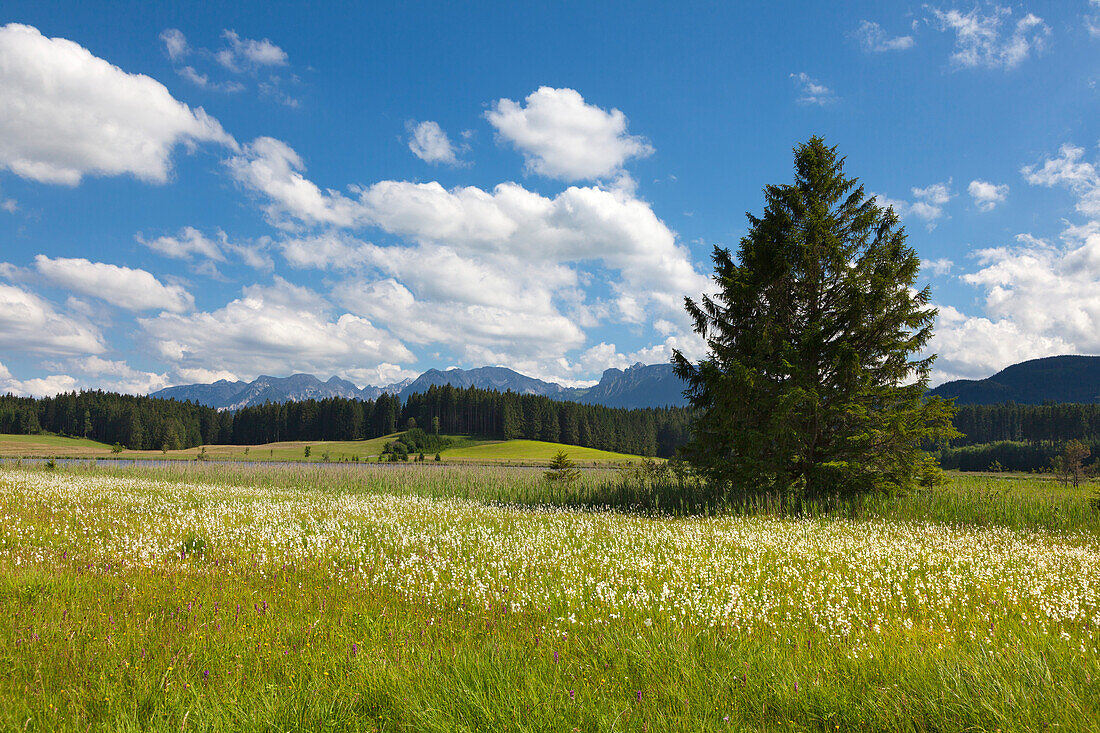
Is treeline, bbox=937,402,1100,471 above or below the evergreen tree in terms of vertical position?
below

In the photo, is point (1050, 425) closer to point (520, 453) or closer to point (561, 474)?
point (520, 453)

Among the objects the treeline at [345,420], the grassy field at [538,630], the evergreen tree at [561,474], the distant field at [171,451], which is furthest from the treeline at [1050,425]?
the grassy field at [538,630]

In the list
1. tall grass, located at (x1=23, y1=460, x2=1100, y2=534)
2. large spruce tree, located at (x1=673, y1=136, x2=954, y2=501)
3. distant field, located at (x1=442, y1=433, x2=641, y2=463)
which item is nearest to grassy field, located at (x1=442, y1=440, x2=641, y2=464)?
distant field, located at (x1=442, y1=433, x2=641, y2=463)

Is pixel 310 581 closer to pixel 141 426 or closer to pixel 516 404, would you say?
pixel 516 404

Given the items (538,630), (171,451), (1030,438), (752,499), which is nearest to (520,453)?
(171,451)

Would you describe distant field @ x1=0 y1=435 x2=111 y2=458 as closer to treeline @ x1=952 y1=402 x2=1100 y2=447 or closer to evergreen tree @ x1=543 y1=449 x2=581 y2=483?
evergreen tree @ x1=543 y1=449 x2=581 y2=483

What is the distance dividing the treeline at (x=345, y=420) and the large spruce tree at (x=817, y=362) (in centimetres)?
11177

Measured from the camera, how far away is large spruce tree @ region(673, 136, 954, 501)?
1547 centimetres

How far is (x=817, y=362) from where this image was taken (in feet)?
54.3

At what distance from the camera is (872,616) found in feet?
17.4

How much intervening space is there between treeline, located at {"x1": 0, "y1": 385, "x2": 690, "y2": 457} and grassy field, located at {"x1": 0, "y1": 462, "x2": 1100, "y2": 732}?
398 feet

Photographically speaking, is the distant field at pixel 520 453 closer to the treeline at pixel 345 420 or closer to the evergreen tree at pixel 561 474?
the treeline at pixel 345 420

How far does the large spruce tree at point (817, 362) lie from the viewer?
50.8ft

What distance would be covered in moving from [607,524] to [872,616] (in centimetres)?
668
